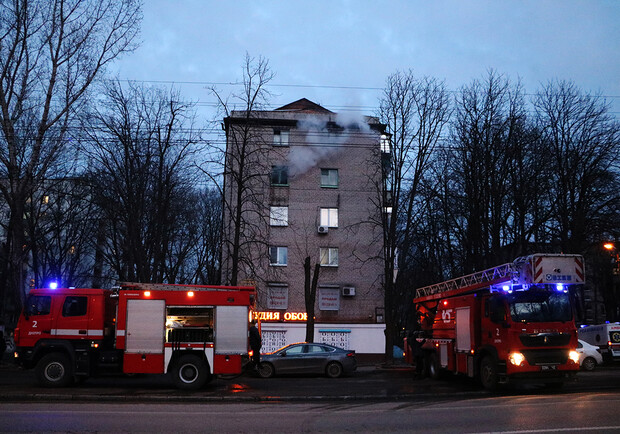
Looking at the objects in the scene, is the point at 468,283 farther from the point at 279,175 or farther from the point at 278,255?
the point at 279,175

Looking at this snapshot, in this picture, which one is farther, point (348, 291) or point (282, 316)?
point (348, 291)

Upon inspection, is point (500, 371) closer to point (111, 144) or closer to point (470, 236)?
point (470, 236)

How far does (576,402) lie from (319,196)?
28.0 metres

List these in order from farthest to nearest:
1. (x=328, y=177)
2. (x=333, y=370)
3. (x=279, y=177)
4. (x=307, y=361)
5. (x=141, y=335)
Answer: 1. (x=328, y=177)
2. (x=279, y=177)
3. (x=333, y=370)
4. (x=307, y=361)
5. (x=141, y=335)

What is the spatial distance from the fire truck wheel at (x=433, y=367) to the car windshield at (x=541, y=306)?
4.74 metres

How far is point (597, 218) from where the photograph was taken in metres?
30.5

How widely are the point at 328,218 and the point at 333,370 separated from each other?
17912 millimetres

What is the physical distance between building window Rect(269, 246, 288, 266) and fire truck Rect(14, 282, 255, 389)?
2161cm

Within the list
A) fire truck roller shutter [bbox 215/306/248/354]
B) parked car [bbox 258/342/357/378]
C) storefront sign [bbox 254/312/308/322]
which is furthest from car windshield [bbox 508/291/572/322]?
storefront sign [bbox 254/312/308/322]

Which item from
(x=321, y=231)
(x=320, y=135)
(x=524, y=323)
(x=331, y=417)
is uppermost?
(x=320, y=135)

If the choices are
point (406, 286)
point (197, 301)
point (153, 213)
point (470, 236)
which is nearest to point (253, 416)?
point (197, 301)

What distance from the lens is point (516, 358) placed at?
50.2ft

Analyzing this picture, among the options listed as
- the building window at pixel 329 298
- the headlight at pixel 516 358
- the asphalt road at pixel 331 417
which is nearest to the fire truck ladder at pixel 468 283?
the headlight at pixel 516 358

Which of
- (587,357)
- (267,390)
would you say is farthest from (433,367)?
(587,357)
